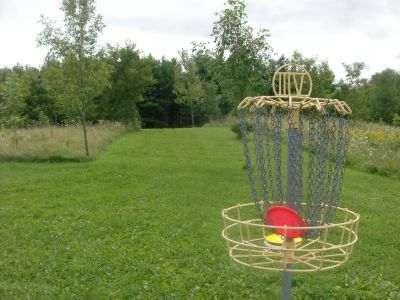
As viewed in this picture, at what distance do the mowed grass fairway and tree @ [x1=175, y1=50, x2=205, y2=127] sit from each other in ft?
103

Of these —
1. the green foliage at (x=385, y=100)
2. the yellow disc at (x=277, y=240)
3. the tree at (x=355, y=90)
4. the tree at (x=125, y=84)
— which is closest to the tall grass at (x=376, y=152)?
the tree at (x=355, y=90)

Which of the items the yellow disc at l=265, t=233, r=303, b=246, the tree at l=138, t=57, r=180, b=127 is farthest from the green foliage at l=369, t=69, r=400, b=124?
the yellow disc at l=265, t=233, r=303, b=246

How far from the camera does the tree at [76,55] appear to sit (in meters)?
15.8

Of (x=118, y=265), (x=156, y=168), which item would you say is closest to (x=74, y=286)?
(x=118, y=265)

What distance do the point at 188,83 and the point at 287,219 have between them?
42.1m

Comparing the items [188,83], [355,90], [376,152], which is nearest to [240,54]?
[376,152]

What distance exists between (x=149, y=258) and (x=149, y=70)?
26964 mm

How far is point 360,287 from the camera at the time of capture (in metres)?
5.44

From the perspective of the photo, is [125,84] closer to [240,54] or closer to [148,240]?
[240,54]

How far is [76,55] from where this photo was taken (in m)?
15.9

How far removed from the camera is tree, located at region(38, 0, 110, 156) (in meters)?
15.8

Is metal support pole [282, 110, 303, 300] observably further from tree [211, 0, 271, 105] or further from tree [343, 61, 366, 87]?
tree [343, 61, 366, 87]

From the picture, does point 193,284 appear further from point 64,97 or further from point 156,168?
point 64,97

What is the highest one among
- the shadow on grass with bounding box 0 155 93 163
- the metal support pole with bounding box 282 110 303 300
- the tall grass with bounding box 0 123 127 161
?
the metal support pole with bounding box 282 110 303 300
